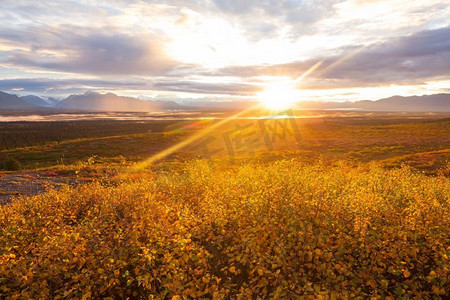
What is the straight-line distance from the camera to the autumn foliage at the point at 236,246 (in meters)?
5.53

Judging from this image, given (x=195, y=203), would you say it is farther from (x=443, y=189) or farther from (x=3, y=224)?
(x=443, y=189)

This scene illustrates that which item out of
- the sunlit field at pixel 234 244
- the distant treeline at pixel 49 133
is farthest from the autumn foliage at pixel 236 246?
the distant treeline at pixel 49 133

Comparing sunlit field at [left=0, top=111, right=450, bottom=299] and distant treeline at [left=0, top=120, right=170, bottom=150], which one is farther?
distant treeline at [left=0, top=120, right=170, bottom=150]

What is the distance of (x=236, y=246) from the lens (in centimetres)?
616

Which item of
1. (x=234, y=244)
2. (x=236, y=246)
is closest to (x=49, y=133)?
(x=234, y=244)

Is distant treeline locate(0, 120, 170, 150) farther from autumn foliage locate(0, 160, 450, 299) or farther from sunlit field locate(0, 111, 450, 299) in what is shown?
autumn foliage locate(0, 160, 450, 299)

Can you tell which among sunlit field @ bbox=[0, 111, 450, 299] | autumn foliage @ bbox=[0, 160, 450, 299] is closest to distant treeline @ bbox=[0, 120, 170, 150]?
sunlit field @ bbox=[0, 111, 450, 299]

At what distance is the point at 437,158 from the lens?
3681 cm

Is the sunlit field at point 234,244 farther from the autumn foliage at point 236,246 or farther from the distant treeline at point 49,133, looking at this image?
the distant treeline at point 49,133

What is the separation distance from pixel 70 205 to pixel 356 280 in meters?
10.1

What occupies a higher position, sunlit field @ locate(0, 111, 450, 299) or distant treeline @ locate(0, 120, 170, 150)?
sunlit field @ locate(0, 111, 450, 299)

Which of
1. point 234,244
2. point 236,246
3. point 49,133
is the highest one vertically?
point 236,246

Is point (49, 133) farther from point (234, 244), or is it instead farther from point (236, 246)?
point (236, 246)

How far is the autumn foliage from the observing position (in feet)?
18.1
